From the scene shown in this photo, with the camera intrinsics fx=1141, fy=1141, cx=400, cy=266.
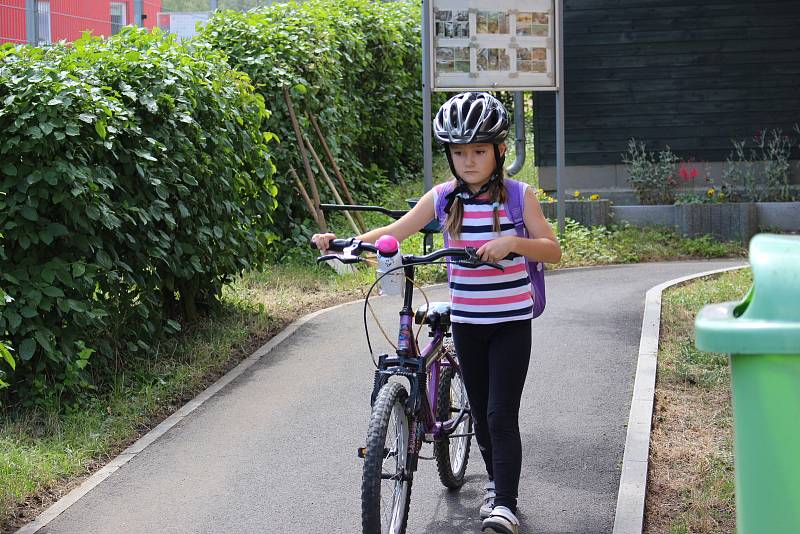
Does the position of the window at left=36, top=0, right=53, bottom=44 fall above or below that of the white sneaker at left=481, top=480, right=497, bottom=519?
above

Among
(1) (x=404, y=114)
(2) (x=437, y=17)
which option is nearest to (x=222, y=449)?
(2) (x=437, y=17)

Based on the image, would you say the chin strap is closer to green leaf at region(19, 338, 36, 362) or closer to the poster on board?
green leaf at region(19, 338, 36, 362)

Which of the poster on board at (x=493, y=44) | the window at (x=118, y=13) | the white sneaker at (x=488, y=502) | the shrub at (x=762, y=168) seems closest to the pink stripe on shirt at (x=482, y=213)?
the white sneaker at (x=488, y=502)

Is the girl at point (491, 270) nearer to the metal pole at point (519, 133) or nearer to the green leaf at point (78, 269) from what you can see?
the green leaf at point (78, 269)

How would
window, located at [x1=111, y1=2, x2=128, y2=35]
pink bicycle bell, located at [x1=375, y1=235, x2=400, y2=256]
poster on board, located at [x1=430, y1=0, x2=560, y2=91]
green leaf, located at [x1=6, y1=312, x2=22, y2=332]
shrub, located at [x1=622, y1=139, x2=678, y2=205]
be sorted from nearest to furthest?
pink bicycle bell, located at [x1=375, y1=235, x2=400, y2=256], green leaf, located at [x1=6, y1=312, x2=22, y2=332], poster on board, located at [x1=430, y1=0, x2=560, y2=91], shrub, located at [x1=622, y1=139, x2=678, y2=205], window, located at [x1=111, y1=2, x2=128, y2=35]

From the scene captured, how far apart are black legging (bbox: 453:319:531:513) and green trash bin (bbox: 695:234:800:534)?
2.07 meters

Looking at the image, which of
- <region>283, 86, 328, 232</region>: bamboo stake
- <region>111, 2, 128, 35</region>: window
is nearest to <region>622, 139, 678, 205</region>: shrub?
<region>283, 86, 328, 232</region>: bamboo stake

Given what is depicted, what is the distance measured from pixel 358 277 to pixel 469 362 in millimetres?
6626

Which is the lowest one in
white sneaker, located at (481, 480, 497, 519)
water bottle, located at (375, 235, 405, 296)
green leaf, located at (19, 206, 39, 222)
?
white sneaker, located at (481, 480, 497, 519)

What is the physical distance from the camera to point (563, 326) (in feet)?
30.7

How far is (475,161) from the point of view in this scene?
15.0 feet

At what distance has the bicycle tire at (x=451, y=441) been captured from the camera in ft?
17.0

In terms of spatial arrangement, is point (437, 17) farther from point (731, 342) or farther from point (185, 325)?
point (731, 342)

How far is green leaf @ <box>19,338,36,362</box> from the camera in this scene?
6270mm
